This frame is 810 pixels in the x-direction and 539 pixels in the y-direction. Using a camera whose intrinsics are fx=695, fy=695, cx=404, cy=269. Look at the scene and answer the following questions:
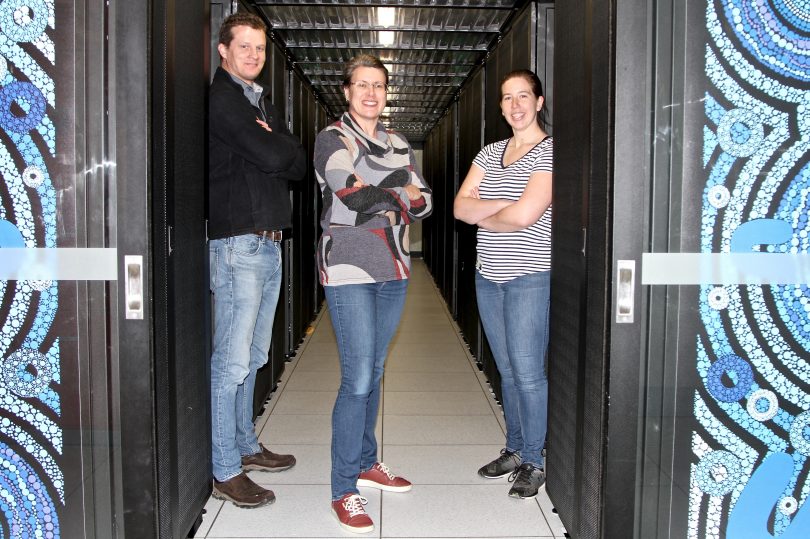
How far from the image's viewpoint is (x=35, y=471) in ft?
6.29

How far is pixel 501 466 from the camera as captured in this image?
310cm

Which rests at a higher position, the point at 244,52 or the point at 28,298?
the point at 244,52

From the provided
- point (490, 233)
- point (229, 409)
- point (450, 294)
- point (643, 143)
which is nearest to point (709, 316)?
point (643, 143)

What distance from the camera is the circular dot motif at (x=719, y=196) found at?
6.06ft

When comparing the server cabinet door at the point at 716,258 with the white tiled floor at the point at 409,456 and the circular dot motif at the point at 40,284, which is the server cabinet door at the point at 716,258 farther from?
the circular dot motif at the point at 40,284

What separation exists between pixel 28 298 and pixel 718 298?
6.14 ft

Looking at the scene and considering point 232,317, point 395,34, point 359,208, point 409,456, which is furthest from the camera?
point 395,34

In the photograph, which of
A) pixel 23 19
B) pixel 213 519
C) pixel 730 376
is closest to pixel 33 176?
pixel 23 19

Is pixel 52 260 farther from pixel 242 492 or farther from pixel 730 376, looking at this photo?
pixel 730 376

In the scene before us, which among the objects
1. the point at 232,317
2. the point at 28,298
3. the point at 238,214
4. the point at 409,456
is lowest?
the point at 409,456

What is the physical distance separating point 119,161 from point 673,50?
5.11 feet

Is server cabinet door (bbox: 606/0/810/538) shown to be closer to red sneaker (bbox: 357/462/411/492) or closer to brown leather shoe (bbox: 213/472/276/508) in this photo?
red sneaker (bbox: 357/462/411/492)

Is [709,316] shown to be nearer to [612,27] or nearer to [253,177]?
[612,27]

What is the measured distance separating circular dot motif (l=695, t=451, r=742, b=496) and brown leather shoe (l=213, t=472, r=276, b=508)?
64.6 inches
